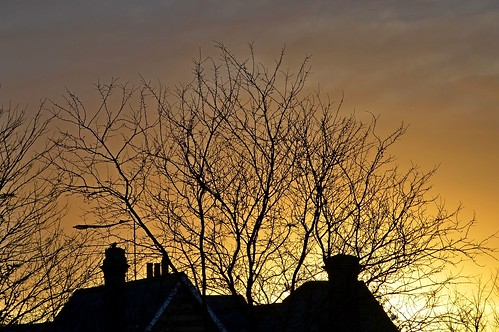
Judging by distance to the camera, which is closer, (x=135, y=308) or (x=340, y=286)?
(x=340, y=286)

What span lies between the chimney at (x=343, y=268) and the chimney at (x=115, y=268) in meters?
8.28

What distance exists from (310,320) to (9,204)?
7131 mm

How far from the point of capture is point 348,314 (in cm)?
1595

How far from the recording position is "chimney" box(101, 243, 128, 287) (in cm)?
2256

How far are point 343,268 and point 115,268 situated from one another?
8817mm

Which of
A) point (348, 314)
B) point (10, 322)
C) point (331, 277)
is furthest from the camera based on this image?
point (10, 322)

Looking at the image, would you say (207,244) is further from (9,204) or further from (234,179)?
(9,204)

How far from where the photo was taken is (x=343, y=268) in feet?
50.5

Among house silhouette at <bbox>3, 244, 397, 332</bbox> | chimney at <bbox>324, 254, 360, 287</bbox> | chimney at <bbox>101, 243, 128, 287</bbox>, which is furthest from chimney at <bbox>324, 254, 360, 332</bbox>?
chimney at <bbox>101, 243, 128, 287</bbox>

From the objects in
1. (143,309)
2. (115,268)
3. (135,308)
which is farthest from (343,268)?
(135,308)

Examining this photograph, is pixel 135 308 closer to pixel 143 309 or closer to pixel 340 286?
pixel 143 309

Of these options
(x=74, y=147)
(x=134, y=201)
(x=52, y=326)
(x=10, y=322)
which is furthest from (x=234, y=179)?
(x=52, y=326)

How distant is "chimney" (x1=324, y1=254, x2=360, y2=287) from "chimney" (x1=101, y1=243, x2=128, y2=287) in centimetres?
828

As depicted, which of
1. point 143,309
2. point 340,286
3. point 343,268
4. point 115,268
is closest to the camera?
point 343,268
